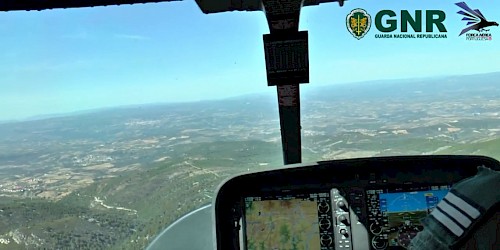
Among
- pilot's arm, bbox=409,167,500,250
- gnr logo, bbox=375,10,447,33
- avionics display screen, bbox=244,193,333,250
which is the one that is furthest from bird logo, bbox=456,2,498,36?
pilot's arm, bbox=409,167,500,250

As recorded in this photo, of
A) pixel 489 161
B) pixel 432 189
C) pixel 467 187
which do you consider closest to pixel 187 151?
pixel 432 189

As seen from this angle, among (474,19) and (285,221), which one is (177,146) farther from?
(474,19)

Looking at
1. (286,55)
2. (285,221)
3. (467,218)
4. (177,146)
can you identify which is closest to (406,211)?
(285,221)

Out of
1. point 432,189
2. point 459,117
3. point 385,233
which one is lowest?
point 385,233

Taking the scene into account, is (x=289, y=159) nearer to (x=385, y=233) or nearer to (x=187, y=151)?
(x=187, y=151)

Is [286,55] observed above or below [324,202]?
above

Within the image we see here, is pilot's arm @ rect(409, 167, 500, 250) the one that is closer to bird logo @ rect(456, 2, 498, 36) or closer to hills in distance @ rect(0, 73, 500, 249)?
hills in distance @ rect(0, 73, 500, 249)

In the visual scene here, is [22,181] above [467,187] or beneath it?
beneath
